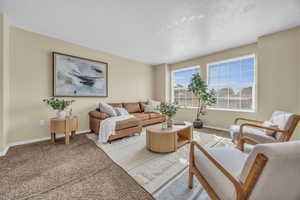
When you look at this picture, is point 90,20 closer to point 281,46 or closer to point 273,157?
point 273,157

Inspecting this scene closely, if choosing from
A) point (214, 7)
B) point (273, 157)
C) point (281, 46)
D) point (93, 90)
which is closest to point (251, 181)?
point (273, 157)

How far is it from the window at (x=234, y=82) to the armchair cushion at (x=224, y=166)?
2.94 meters

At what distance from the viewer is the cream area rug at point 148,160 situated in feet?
5.07

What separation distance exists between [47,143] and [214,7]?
13.9ft

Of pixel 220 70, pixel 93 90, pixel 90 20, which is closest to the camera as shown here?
pixel 90 20

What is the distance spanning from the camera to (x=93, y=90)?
365cm

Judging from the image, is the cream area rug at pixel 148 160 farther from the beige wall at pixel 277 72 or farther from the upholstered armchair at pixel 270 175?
the beige wall at pixel 277 72

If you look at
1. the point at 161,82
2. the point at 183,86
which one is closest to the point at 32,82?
the point at 161,82

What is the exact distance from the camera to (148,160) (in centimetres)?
201

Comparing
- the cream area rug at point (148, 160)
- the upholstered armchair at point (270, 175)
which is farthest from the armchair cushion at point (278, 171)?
the cream area rug at point (148, 160)

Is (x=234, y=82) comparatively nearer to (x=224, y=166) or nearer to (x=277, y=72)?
(x=277, y=72)

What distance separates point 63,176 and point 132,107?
294 cm

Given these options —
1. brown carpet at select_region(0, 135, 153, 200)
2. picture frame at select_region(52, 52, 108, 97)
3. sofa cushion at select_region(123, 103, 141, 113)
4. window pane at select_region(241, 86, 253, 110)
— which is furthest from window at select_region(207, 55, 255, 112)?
brown carpet at select_region(0, 135, 153, 200)

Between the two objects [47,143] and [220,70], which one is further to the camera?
[220,70]
